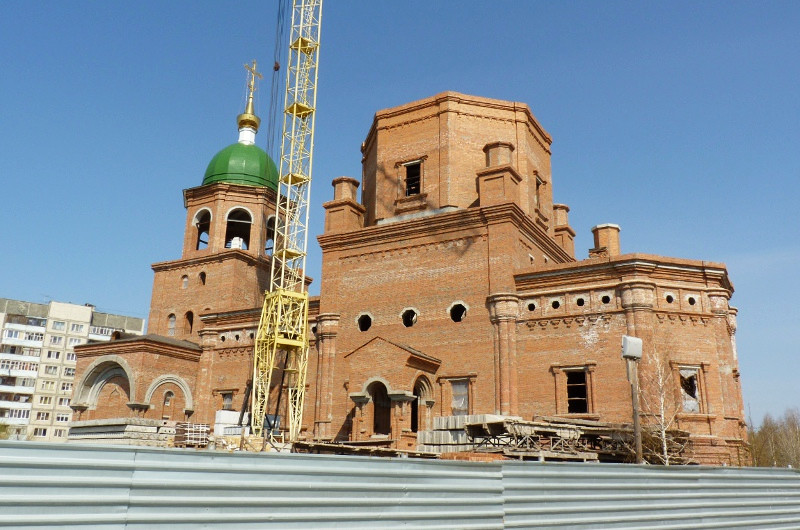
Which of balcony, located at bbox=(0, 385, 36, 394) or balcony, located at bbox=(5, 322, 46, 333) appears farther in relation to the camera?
balcony, located at bbox=(5, 322, 46, 333)

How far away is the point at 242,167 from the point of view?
39281 mm

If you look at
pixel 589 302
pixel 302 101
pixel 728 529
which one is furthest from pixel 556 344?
pixel 302 101

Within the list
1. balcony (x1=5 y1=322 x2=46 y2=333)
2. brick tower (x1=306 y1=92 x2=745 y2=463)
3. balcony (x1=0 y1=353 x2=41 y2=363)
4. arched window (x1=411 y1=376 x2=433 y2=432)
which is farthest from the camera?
balcony (x1=5 y1=322 x2=46 y2=333)

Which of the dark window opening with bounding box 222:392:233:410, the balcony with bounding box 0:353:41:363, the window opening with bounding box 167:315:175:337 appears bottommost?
the dark window opening with bounding box 222:392:233:410

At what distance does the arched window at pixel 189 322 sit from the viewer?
36.8 meters

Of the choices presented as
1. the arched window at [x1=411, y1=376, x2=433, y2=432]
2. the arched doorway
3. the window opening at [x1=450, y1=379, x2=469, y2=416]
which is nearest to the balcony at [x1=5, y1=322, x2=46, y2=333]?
the arched doorway

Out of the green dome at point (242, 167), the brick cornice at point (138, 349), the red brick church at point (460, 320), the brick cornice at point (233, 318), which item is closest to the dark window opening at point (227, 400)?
the red brick church at point (460, 320)

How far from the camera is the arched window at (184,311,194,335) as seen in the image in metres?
36.8

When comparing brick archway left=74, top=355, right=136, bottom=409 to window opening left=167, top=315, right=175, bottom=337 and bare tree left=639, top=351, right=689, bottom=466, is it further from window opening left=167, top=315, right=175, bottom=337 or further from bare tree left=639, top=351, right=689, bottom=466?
bare tree left=639, top=351, right=689, bottom=466

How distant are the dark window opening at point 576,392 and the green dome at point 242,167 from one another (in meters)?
22.3

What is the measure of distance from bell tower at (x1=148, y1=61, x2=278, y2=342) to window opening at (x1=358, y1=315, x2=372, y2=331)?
36.1 ft

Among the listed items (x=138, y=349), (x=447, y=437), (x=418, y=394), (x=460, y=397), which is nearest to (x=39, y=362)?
(x=138, y=349)

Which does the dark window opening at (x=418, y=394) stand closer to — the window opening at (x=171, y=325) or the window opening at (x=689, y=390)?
the window opening at (x=689, y=390)

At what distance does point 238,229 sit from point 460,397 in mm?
20228
